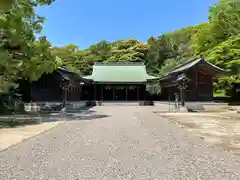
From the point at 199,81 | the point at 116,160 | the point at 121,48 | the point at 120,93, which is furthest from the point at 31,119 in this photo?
the point at 121,48

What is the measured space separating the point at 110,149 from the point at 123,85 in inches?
1061

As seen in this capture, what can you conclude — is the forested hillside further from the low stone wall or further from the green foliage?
the low stone wall

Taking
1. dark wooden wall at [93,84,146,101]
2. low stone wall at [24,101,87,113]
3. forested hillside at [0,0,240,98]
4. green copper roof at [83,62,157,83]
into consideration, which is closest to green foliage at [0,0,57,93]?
forested hillside at [0,0,240,98]

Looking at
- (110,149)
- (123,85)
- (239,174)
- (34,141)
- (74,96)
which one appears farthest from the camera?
(123,85)

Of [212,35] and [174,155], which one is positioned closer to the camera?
[174,155]

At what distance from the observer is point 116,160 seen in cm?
558

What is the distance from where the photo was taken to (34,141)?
8.02 metres

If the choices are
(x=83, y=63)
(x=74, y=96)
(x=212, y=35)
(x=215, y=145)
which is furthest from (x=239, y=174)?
(x=83, y=63)

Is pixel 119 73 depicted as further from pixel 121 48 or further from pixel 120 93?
pixel 121 48

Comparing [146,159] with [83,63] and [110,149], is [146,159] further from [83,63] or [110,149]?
[83,63]

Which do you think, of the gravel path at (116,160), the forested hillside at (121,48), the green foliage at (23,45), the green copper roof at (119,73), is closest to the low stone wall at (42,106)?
the forested hillside at (121,48)

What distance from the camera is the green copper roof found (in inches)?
1304

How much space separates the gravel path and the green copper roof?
24951 mm

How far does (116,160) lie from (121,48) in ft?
161
